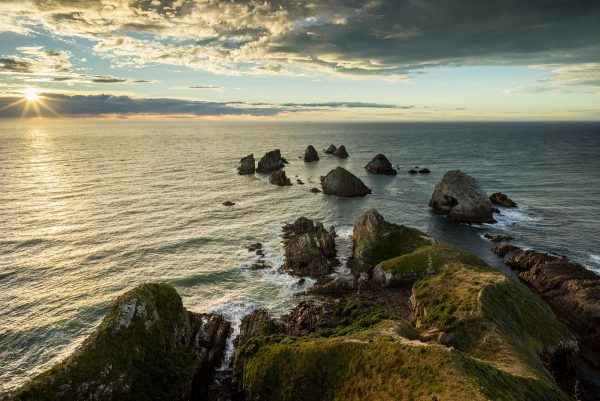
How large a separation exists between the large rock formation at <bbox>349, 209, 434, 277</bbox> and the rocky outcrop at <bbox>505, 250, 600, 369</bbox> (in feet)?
40.6

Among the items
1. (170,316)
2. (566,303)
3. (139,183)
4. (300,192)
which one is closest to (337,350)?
(170,316)

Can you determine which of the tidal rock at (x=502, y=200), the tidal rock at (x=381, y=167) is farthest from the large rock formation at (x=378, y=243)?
the tidal rock at (x=381, y=167)

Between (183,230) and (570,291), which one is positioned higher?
(570,291)

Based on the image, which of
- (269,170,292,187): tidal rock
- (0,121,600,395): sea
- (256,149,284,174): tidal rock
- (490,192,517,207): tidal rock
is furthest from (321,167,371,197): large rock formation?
(256,149,284,174): tidal rock

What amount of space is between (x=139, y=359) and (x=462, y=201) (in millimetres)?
60509

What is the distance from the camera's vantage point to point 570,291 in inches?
1478

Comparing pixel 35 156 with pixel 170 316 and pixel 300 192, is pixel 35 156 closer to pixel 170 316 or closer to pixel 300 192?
pixel 300 192

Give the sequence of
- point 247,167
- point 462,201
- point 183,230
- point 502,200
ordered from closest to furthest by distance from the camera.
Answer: point 183,230
point 462,201
point 502,200
point 247,167

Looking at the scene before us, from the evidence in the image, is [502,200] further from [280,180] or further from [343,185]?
[280,180]

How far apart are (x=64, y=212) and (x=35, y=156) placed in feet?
359

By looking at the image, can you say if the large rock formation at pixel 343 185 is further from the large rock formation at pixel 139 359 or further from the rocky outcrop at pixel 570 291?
the large rock formation at pixel 139 359

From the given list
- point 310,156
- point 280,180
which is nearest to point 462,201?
point 280,180

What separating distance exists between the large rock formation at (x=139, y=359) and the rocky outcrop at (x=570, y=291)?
33.2 metres

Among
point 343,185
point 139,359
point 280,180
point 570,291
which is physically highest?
point 343,185
